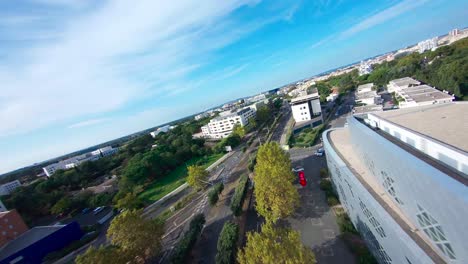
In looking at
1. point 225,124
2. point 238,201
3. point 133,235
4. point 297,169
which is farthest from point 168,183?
point 225,124

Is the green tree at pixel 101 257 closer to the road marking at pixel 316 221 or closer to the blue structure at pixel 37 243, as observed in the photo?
the blue structure at pixel 37 243

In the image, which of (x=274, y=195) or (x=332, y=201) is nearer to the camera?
(x=274, y=195)

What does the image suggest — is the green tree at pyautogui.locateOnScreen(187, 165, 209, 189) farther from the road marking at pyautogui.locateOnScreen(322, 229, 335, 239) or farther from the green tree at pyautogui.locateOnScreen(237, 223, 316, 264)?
the green tree at pyautogui.locateOnScreen(237, 223, 316, 264)

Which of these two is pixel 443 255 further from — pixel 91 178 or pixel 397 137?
pixel 91 178

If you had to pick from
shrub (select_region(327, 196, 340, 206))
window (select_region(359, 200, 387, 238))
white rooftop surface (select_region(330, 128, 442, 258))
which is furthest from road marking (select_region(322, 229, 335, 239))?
white rooftop surface (select_region(330, 128, 442, 258))

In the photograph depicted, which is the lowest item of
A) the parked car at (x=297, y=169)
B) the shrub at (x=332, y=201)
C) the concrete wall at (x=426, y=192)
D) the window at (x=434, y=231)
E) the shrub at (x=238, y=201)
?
the parked car at (x=297, y=169)

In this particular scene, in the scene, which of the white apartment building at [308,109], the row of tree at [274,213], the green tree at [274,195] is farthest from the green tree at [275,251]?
the white apartment building at [308,109]

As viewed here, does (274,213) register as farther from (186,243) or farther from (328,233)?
(186,243)
